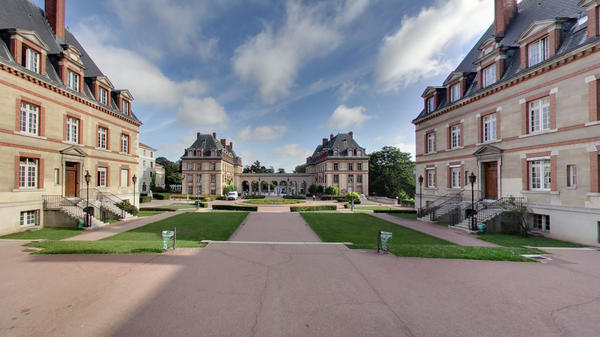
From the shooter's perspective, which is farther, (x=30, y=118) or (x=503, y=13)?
(x=503, y=13)

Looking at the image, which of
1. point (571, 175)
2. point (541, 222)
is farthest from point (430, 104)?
point (541, 222)

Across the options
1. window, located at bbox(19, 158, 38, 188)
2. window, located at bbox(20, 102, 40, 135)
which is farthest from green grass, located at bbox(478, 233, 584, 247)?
window, located at bbox(20, 102, 40, 135)

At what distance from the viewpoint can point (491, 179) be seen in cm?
1672

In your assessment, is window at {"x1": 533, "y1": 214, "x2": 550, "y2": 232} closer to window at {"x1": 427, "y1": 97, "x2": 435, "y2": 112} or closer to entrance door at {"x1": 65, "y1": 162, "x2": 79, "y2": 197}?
window at {"x1": 427, "y1": 97, "x2": 435, "y2": 112}

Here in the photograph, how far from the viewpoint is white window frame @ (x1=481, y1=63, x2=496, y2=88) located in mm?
16750

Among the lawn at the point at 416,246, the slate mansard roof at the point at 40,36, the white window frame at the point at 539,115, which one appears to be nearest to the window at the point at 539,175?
the white window frame at the point at 539,115

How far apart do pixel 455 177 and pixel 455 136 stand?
351 cm

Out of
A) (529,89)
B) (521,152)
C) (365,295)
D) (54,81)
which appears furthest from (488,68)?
(54,81)

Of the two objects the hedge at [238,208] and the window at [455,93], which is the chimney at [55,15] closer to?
the hedge at [238,208]

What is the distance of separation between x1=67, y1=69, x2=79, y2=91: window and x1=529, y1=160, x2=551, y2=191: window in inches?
1215

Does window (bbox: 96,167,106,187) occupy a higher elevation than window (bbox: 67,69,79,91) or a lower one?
lower

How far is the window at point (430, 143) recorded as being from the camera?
2216 centimetres

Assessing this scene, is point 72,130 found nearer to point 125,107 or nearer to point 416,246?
point 125,107

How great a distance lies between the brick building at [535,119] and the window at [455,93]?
85 millimetres
